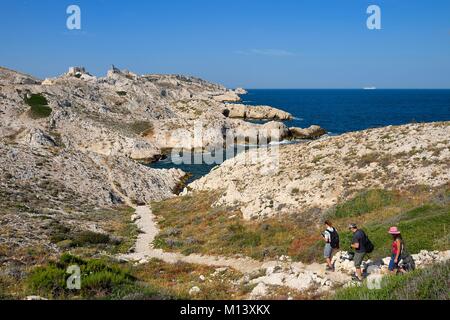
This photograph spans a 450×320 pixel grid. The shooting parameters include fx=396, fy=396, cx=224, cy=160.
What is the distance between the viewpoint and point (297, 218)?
96.8 ft

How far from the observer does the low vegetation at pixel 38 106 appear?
306ft

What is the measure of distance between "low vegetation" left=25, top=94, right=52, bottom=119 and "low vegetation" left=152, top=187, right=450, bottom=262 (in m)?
70.1

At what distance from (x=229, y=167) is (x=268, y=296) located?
118 ft

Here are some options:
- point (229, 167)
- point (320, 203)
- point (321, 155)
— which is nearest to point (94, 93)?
point (229, 167)

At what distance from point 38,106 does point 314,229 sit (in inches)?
3519

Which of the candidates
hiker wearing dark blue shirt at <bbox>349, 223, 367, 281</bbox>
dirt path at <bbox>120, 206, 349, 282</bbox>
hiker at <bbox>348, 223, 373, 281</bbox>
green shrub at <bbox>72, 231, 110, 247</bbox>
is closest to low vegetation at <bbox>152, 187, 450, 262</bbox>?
dirt path at <bbox>120, 206, 349, 282</bbox>

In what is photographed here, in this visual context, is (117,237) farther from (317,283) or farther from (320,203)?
(317,283)

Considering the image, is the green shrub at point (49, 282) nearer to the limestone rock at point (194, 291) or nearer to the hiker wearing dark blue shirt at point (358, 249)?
the limestone rock at point (194, 291)

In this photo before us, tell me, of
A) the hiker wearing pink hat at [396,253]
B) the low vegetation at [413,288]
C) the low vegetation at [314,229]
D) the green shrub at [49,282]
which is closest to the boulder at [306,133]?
the low vegetation at [314,229]

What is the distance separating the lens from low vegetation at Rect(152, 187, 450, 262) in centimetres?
2114

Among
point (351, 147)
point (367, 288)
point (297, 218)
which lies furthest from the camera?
point (351, 147)

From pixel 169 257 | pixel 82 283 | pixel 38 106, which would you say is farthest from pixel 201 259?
pixel 38 106

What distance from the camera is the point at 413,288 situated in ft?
36.9

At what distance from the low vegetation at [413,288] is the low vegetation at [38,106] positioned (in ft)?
308
